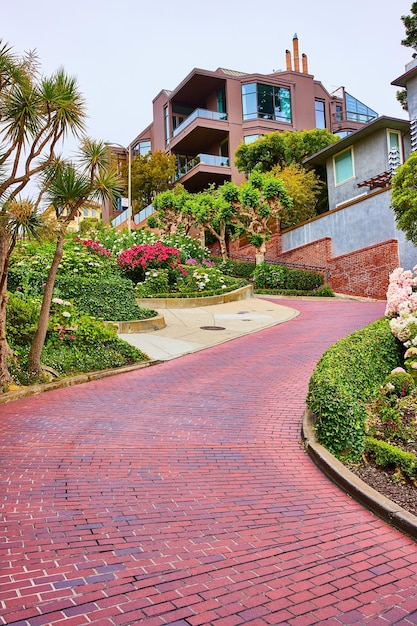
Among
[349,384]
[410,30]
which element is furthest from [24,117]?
[410,30]

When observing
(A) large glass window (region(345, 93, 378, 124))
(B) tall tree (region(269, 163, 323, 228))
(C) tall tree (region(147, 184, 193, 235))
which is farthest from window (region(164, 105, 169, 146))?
(A) large glass window (region(345, 93, 378, 124))

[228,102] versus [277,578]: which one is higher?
[228,102]

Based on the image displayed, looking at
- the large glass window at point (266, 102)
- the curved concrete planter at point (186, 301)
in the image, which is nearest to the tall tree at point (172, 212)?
the large glass window at point (266, 102)

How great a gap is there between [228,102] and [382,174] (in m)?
18.0

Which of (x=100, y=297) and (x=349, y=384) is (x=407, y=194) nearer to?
(x=349, y=384)

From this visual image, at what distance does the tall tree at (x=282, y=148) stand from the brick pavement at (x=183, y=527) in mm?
28718

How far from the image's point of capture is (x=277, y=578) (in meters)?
3.42

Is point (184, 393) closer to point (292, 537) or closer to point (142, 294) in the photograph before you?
point (292, 537)

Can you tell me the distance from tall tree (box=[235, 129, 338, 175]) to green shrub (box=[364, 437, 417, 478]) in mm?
30333

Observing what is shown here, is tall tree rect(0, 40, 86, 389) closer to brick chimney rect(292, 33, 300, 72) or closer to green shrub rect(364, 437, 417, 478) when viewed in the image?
green shrub rect(364, 437, 417, 478)

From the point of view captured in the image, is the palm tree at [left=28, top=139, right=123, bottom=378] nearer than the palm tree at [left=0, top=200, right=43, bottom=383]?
No

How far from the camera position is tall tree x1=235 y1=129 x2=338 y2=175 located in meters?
34.0

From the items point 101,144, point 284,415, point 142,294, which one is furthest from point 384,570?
point 142,294

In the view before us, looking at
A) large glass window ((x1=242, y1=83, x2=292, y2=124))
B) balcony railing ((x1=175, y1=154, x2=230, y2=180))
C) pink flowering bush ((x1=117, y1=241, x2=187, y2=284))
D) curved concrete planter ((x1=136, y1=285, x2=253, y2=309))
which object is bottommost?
curved concrete planter ((x1=136, y1=285, x2=253, y2=309))
